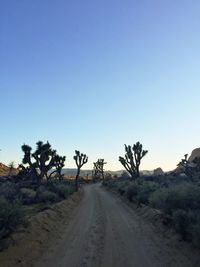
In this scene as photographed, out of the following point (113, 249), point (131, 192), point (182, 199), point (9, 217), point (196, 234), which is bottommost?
point (113, 249)

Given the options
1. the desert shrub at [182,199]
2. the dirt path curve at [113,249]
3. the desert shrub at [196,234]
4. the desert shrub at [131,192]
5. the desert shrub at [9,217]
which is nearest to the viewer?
the dirt path curve at [113,249]

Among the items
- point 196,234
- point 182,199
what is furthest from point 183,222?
point 182,199

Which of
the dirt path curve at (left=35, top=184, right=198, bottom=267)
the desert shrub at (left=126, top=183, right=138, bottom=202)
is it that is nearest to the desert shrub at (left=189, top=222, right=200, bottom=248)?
the dirt path curve at (left=35, top=184, right=198, bottom=267)

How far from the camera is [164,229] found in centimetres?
1599

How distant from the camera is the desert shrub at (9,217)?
13016 mm

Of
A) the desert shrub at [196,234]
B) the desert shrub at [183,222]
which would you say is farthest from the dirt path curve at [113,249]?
the desert shrub at [183,222]

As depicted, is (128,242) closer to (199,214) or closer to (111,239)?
(111,239)

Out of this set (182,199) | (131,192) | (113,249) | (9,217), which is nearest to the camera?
(113,249)

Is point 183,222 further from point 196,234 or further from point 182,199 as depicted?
point 182,199

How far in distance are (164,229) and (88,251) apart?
4701mm

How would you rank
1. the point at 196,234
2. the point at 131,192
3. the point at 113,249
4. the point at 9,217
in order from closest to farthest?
1. the point at 196,234
2. the point at 113,249
3. the point at 9,217
4. the point at 131,192

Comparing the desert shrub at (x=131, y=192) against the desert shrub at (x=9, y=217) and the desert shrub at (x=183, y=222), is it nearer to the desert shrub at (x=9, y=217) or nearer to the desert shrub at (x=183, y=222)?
the desert shrub at (x=183, y=222)

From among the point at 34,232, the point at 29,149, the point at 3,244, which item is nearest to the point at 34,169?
the point at 29,149

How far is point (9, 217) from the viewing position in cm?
1334
